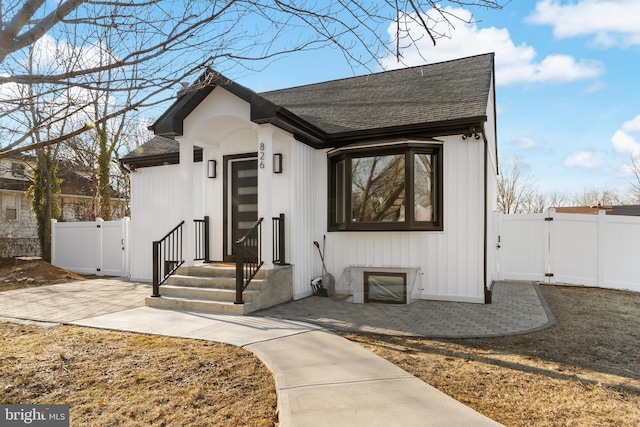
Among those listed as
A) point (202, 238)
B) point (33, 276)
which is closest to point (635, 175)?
point (202, 238)

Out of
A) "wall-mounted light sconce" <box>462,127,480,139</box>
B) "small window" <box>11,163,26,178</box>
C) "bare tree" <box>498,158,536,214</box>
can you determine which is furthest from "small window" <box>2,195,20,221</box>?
"bare tree" <box>498,158,536,214</box>

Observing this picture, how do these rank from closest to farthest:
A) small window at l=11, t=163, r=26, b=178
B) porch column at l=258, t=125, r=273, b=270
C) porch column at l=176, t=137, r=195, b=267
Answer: porch column at l=258, t=125, r=273, b=270, porch column at l=176, t=137, r=195, b=267, small window at l=11, t=163, r=26, b=178

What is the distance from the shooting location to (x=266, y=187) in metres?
6.54

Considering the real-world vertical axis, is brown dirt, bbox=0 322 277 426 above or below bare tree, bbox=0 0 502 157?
below

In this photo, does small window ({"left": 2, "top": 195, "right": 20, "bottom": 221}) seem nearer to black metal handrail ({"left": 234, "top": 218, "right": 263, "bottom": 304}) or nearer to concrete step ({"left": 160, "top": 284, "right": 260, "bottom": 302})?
concrete step ({"left": 160, "top": 284, "right": 260, "bottom": 302})

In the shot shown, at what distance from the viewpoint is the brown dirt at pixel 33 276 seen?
30.5ft

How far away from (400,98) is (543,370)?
631cm

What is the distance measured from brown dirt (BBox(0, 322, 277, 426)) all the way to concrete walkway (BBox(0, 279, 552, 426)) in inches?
9.2

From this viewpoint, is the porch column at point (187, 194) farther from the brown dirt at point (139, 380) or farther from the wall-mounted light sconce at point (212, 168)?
the brown dirt at point (139, 380)

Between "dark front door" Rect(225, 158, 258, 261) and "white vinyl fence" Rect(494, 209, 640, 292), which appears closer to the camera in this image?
"dark front door" Rect(225, 158, 258, 261)

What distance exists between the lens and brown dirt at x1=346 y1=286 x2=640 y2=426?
2.72 meters

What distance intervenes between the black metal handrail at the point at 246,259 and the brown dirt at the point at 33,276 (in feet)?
19.4

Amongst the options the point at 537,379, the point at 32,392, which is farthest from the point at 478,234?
the point at 32,392

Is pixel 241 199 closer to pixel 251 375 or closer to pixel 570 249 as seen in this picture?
pixel 251 375
